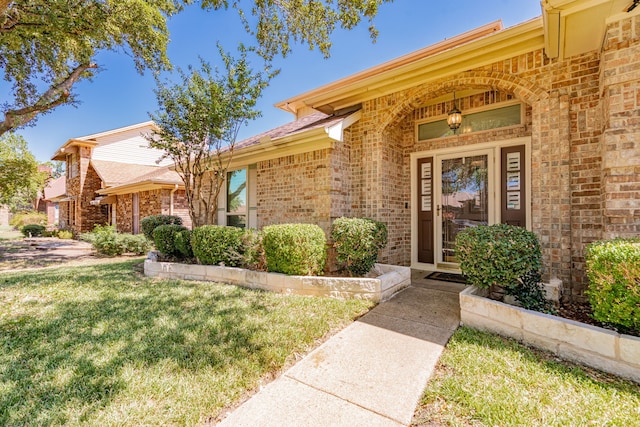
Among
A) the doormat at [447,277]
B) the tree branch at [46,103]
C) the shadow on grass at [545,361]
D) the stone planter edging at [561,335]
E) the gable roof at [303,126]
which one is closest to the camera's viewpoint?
the shadow on grass at [545,361]

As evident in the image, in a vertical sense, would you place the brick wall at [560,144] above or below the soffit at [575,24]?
below

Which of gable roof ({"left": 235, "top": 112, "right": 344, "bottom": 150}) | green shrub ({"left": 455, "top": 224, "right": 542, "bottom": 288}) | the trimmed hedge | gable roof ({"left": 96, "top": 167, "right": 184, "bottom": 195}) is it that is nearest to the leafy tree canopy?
gable roof ({"left": 235, "top": 112, "right": 344, "bottom": 150})

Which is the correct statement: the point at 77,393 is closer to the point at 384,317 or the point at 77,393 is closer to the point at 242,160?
the point at 384,317

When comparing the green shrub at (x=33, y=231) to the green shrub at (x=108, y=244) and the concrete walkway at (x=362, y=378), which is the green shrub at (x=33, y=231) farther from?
the concrete walkway at (x=362, y=378)

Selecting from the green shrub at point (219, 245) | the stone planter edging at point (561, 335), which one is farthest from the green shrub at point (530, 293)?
the green shrub at point (219, 245)

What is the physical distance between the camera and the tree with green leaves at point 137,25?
20.4ft

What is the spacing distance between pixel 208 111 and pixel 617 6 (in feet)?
21.8

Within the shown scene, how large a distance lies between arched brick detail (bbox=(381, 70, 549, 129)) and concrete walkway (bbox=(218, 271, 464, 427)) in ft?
11.3

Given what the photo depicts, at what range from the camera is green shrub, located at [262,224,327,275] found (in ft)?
15.7

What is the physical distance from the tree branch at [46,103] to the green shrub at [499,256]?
11.9 m

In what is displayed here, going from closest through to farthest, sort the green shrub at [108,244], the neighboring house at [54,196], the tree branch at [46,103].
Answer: the tree branch at [46,103] < the green shrub at [108,244] < the neighboring house at [54,196]

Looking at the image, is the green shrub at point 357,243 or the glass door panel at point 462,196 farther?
the glass door panel at point 462,196

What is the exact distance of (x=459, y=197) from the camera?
5930 millimetres

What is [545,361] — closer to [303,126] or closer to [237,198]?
[303,126]
